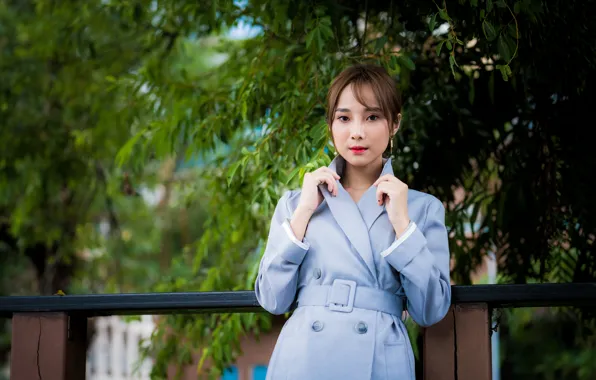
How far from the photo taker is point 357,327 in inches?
84.0

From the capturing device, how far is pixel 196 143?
12.6 ft

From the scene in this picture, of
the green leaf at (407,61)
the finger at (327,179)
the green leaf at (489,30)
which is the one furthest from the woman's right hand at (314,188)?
the green leaf at (407,61)

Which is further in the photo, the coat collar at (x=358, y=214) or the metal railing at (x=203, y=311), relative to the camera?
the metal railing at (x=203, y=311)

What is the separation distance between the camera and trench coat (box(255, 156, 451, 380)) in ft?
6.93

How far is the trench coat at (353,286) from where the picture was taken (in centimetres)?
211

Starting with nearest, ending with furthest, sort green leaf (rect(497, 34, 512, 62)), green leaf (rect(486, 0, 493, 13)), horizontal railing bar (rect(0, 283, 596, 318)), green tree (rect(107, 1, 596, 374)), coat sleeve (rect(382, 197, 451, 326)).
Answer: coat sleeve (rect(382, 197, 451, 326)) < horizontal railing bar (rect(0, 283, 596, 318)) < green leaf (rect(486, 0, 493, 13)) < green leaf (rect(497, 34, 512, 62)) < green tree (rect(107, 1, 596, 374))

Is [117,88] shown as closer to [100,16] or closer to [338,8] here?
[100,16]

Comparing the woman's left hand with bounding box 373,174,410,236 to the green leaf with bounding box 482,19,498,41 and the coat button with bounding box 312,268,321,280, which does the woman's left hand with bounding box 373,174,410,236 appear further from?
the green leaf with bounding box 482,19,498,41

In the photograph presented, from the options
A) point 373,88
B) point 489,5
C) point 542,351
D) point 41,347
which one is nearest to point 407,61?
point 489,5

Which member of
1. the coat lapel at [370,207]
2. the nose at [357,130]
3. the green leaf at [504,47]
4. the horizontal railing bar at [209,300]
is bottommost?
the horizontal railing bar at [209,300]

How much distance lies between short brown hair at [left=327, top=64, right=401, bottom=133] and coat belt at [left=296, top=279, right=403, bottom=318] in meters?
0.44

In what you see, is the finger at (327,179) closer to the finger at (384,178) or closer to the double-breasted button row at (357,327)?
the finger at (384,178)

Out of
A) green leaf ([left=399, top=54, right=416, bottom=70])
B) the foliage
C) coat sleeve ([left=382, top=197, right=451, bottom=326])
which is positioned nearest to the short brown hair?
coat sleeve ([left=382, top=197, right=451, bottom=326])

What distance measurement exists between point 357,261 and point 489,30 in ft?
2.83
